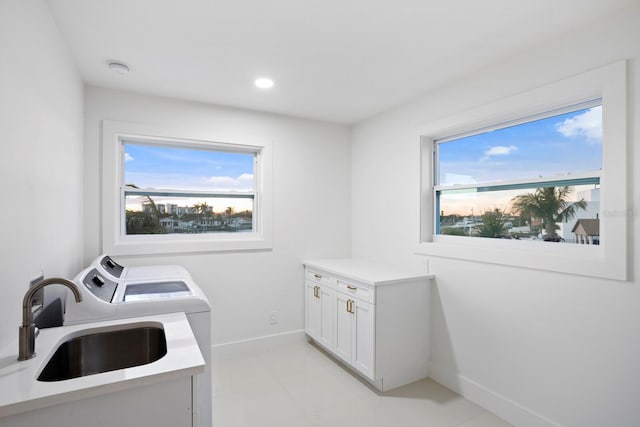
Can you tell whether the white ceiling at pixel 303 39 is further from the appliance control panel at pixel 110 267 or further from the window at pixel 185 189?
the appliance control panel at pixel 110 267

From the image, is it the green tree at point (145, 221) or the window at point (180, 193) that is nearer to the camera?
the window at point (180, 193)

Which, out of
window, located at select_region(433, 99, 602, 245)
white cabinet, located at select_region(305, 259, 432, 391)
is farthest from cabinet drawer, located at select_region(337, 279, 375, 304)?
window, located at select_region(433, 99, 602, 245)

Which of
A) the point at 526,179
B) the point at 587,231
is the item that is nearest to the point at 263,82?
the point at 526,179

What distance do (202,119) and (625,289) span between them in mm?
3332

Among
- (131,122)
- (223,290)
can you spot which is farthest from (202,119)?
(223,290)

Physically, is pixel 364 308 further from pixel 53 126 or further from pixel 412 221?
pixel 53 126

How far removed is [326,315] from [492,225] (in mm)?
1663

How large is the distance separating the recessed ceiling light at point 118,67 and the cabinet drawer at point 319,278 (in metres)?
2.36

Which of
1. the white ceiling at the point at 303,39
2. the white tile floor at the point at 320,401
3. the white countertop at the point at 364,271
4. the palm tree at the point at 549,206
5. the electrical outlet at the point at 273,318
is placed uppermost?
the white ceiling at the point at 303,39

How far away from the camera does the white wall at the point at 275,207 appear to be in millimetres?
2816

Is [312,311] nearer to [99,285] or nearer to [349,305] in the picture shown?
[349,305]

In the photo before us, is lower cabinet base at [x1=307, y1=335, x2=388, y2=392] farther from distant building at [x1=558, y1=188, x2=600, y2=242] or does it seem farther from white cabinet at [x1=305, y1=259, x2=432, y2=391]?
distant building at [x1=558, y1=188, x2=600, y2=242]

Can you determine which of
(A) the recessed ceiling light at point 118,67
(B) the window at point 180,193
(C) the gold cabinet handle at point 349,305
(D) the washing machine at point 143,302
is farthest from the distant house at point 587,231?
(A) the recessed ceiling light at point 118,67

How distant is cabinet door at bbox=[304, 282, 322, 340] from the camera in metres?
3.33
